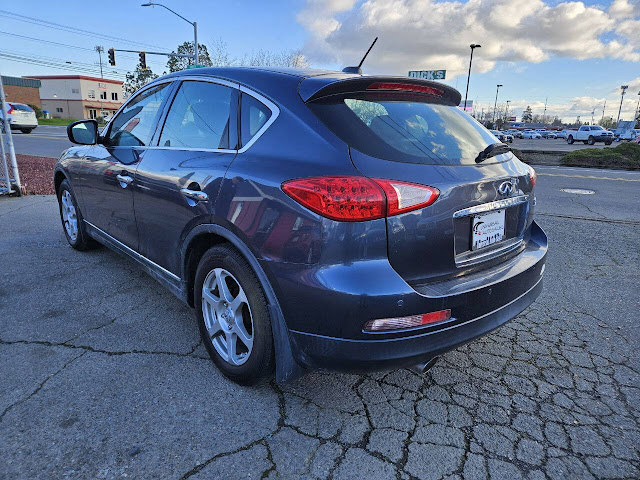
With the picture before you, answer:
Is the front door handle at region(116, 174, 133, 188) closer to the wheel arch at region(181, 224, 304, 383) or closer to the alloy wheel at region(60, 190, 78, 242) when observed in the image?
the wheel arch at region(181, 224, 304, 383)

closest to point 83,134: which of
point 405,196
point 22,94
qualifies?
point 405,196

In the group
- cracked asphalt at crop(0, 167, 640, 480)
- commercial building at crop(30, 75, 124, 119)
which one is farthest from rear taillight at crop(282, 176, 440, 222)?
commercial building at crop(30, 75, 124, 119)

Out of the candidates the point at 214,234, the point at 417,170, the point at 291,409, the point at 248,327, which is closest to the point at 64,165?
the point at 214,234

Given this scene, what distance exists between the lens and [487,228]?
2.20m

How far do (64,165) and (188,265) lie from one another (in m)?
2.73

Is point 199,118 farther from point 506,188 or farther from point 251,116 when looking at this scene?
point 506,188

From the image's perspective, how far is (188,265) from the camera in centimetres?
268

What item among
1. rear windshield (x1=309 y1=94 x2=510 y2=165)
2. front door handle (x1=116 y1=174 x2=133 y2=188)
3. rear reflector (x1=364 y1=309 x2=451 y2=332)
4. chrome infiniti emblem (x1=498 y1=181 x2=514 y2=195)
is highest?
rear windshield (x1=309 y1=94 x2=510 y2=165)

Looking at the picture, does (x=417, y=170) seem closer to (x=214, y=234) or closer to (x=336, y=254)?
(x=336, y=254)

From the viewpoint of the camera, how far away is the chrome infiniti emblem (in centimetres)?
224

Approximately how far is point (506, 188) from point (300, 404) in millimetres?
1580

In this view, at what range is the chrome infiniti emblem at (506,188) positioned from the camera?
7.35 ft

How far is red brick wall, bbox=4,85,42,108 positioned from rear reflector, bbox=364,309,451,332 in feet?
249

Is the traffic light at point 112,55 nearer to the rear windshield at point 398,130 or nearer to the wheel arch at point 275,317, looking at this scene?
the wheel arch at point 275,317
